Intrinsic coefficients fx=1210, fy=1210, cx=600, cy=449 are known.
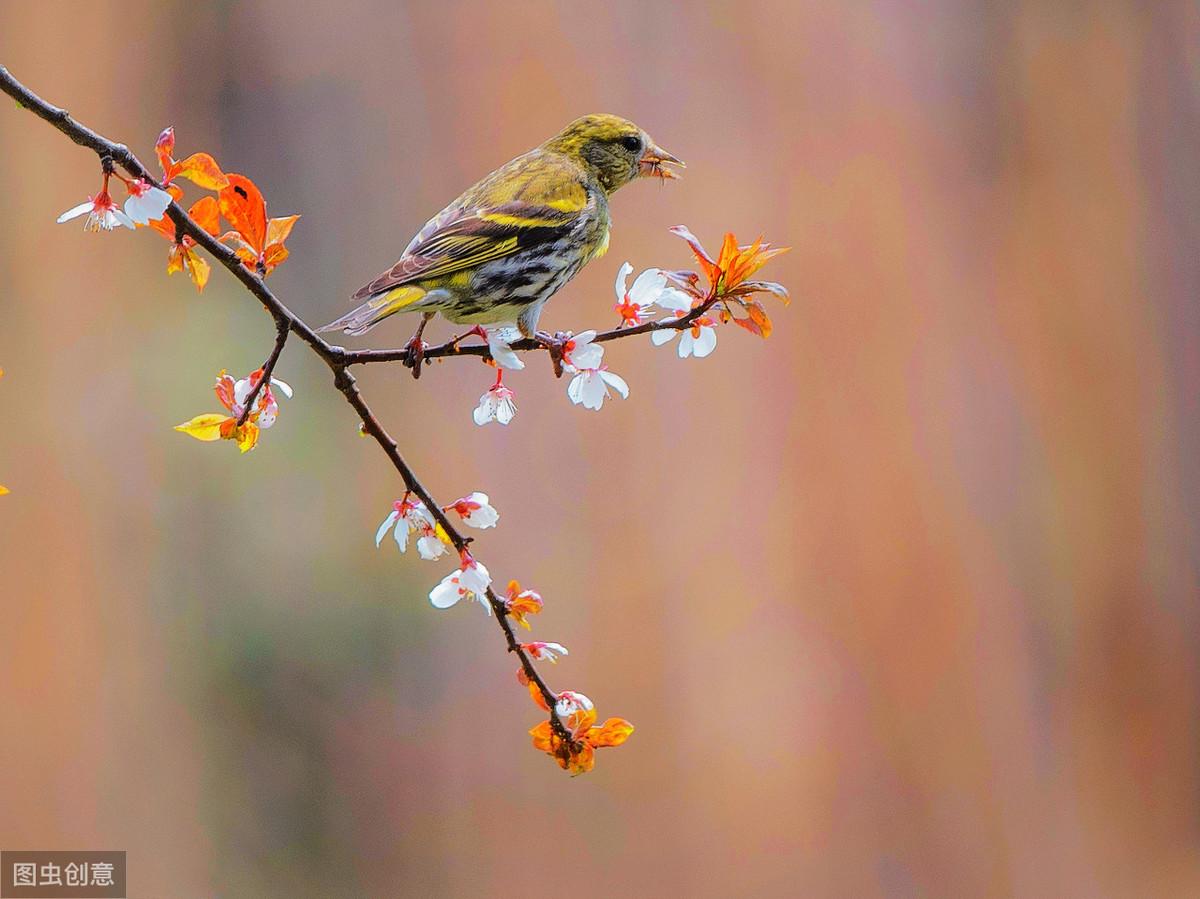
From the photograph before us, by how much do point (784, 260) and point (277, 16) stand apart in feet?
9.15

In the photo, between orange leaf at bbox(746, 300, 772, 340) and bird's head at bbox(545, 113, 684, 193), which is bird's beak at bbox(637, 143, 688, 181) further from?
orange leaf at bbox(746, 300, 772, 340)

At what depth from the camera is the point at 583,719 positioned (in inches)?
65.2

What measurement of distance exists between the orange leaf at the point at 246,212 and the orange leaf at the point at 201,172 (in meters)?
0.01

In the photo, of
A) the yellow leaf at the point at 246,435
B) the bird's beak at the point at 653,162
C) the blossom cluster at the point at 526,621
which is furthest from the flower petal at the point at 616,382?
the bird's beak at the point at 653,162

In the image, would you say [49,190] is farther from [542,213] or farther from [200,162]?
[200,162]

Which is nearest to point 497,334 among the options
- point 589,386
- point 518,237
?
point 589,386

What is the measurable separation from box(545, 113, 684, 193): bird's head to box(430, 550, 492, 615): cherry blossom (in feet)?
4.06

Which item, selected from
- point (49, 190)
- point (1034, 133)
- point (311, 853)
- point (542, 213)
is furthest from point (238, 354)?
point (1034, 133)

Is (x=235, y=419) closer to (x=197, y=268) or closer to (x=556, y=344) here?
(x=197, y=268)

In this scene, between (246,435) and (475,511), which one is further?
(475,511)

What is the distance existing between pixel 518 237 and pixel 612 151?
20.3 inches

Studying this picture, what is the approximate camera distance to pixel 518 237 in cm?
224

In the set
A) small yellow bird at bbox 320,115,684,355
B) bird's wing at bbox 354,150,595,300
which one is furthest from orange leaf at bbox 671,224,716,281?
bird's wing at bbox 354,150,595,300

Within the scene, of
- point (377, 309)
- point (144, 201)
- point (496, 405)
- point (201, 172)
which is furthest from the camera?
point (377, 309)
